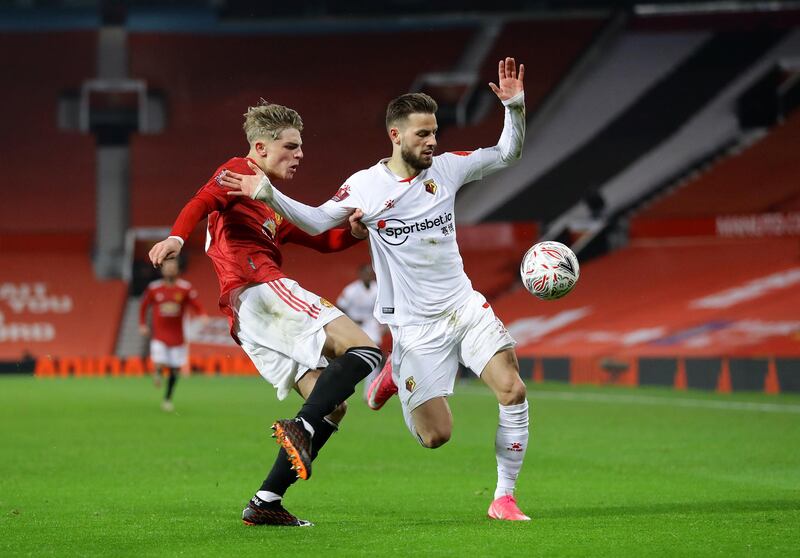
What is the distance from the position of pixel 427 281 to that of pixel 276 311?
1.02 meters

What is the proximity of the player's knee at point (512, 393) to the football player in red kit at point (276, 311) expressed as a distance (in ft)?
2.67

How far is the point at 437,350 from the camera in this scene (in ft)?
24.3

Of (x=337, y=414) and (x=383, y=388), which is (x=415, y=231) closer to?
(x=383, y=388)

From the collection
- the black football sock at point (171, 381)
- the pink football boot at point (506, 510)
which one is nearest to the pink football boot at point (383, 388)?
the pink football boot at point (506, 510)

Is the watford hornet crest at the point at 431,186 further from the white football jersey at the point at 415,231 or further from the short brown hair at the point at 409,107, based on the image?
the short brown hair at the point at 409,107

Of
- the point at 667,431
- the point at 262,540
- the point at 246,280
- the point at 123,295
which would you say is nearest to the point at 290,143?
the point at 246,280

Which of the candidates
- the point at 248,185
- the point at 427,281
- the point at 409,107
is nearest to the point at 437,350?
the point at 427,281

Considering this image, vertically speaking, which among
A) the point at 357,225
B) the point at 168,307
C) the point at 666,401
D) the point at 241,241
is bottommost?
the point at 666,401

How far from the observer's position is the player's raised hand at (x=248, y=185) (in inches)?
257

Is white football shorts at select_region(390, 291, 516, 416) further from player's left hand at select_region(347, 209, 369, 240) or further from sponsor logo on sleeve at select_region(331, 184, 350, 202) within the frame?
sponsor logo on sleeve at select_region(331, 184, 350, 202)

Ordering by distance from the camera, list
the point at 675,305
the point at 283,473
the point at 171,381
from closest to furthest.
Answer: the point at 283,473 → the point at 171,381 → the point at 675,305

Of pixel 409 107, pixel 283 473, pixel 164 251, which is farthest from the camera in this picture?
pixel 409 107

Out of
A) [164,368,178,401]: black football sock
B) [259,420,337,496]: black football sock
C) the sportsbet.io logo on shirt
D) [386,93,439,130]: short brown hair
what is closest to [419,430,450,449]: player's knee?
[259,420,337,496]: black football sock

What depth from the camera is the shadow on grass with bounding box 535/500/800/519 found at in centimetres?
725
